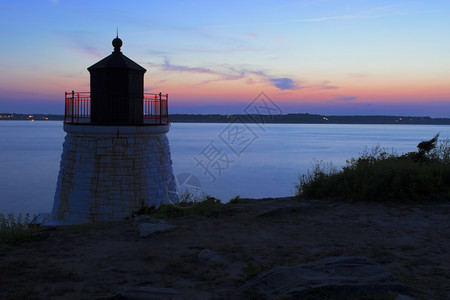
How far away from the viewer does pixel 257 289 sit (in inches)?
158

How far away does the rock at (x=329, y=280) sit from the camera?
3.70m

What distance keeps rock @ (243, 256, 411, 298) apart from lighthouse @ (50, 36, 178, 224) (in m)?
8.45

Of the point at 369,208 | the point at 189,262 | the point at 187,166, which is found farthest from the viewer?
the point at 187,166

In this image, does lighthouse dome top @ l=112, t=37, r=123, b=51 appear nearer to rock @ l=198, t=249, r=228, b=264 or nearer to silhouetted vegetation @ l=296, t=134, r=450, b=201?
silhouetted vegetation @ l=296, t=134, r=450, b=201

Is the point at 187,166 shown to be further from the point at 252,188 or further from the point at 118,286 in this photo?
the point at 118,286

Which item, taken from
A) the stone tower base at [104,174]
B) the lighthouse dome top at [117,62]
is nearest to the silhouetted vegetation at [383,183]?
the stone tower base at [104,174]

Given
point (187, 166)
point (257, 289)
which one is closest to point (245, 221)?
point (257, 289)

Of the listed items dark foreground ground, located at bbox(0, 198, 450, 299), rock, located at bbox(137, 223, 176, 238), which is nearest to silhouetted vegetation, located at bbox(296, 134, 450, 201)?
dark foreground ground, located at bbox(0, 198, 450, 299)

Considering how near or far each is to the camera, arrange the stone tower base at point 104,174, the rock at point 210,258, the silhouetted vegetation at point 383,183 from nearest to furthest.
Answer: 1. the rock at point 210,258
2. the silhouetted vegetation at point 383,183
3. the stone tower base at point 104,174

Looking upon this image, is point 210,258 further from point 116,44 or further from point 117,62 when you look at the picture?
point 116,44

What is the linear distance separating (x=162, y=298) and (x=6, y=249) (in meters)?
3.32

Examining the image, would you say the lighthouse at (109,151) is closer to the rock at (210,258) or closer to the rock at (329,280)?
the rock at (210,258)

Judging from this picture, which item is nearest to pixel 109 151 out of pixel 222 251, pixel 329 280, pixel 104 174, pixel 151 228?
pixel 104 174

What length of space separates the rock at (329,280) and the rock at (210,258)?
85 centimetres
